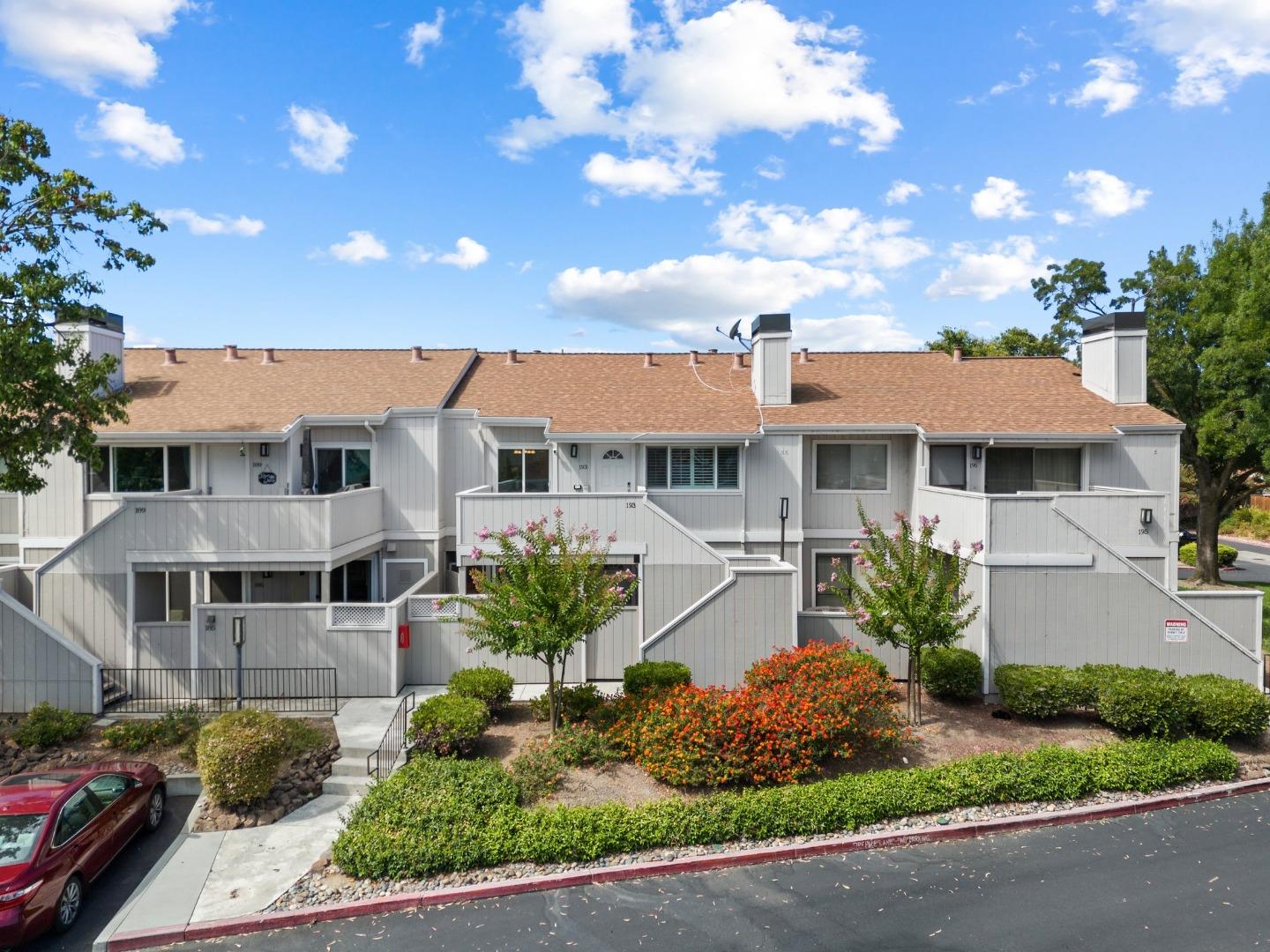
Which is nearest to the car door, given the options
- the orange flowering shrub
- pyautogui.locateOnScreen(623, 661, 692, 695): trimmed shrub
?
the orange flowering shrub

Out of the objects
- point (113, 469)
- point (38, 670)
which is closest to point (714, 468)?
point (113, 469)

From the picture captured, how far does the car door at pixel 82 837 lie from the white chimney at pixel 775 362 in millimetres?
16012

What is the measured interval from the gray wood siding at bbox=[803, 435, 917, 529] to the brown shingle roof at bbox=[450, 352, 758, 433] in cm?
206

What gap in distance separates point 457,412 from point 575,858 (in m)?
12.9

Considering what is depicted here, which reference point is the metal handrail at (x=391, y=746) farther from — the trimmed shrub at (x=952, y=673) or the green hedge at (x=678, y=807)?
the trimmed shrub at (x=952, y=673)

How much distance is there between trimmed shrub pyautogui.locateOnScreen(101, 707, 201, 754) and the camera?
1328 centimetres

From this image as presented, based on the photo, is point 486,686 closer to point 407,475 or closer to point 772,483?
point 407,475

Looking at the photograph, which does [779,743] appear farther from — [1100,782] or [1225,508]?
[1225,508]

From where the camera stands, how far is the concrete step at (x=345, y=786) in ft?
39.9

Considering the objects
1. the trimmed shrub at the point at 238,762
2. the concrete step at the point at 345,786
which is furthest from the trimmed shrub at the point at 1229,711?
the trimmed shrub at the point at 238,762

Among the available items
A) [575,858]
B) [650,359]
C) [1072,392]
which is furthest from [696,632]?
[1072,392]

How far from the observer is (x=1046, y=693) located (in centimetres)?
1396

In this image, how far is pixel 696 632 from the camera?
15445mm

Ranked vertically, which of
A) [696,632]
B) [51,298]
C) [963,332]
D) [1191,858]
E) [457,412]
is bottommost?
[1191,858]
